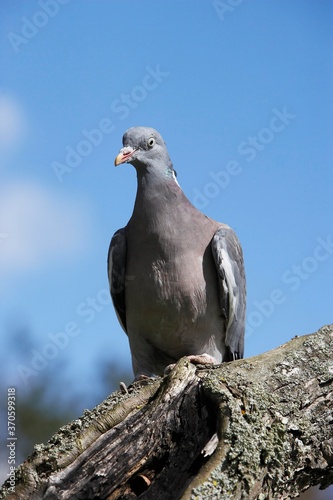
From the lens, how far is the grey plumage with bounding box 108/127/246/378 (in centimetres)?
Answer: 700

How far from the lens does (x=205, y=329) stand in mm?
7098

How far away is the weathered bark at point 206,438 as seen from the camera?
13.9 feet

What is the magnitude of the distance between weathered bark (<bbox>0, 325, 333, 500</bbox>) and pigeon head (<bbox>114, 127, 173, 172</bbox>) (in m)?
2.92

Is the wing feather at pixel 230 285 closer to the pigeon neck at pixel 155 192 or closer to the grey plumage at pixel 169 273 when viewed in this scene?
the grey plumage at pixel 169 273

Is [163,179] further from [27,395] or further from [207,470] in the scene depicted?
[27,395]

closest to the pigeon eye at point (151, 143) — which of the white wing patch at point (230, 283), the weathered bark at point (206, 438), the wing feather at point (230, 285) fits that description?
the wing feather at point (230, 285)

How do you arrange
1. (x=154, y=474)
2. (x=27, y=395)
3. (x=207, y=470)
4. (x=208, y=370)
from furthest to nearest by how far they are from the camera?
(x=27, y=395) < (x=208, y=370) < (x=154, y=474) < (x=207, y=470)

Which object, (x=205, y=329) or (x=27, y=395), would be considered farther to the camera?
(x=27, y=395)

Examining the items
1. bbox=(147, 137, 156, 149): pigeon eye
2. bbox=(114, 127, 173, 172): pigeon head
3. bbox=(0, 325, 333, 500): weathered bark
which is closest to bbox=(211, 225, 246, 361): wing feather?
bbox=(114, 127, 173, 172): pigeon head

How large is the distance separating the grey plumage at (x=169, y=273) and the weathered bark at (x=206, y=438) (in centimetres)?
224

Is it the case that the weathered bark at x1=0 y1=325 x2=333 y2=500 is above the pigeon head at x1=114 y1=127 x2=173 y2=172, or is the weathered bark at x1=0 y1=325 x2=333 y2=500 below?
below

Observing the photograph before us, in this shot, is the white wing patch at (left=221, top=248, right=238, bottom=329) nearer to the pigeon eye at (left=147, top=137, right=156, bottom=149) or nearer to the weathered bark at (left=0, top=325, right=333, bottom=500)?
the pigeon eye at (left=147, top=137, right=156, bottom=149)

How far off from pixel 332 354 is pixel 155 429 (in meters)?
1.23

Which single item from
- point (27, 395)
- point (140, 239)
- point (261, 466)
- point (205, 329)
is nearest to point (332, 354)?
point (261, 466)
